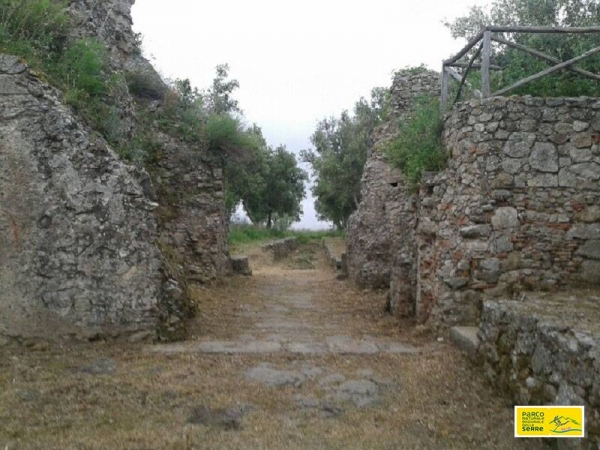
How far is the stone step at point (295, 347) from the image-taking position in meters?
5.88

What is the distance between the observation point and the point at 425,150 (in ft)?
23.7

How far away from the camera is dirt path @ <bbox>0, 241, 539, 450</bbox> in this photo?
3729mm

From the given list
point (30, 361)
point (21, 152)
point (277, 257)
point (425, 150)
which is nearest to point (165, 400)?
point (30, 361)

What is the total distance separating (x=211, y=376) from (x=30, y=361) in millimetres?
1729

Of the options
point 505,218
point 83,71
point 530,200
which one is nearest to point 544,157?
point 530,200

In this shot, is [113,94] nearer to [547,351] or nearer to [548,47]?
[548,47]

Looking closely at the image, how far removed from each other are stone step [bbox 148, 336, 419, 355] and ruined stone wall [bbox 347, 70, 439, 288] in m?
4.65

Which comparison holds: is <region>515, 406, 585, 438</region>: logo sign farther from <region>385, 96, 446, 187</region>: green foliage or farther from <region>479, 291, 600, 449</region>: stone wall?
<region>385, 96, 446, 187</region>: green foliage

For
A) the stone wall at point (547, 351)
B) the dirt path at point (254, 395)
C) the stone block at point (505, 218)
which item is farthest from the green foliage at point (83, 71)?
the stone wall at point (547, 351)

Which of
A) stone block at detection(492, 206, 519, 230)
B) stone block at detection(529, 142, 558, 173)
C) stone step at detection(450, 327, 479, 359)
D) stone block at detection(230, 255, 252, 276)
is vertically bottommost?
stone step at detection(450, 327, 479, 359)

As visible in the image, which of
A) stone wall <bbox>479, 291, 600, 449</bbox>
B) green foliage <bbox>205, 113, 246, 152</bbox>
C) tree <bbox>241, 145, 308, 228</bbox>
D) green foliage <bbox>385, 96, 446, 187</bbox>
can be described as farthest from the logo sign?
tree <bbox>241, 145, 308, 228</bbox>

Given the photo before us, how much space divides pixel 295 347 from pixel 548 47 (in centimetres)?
525

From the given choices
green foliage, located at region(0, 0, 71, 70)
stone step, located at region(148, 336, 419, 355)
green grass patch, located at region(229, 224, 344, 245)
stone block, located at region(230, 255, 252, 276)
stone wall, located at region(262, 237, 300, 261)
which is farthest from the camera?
green grass patch, located at region(229, 224, 344, 245)

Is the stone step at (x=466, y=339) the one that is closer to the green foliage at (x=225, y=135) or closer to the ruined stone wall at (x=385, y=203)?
the ruined stone wall at (x=385, y=203)
